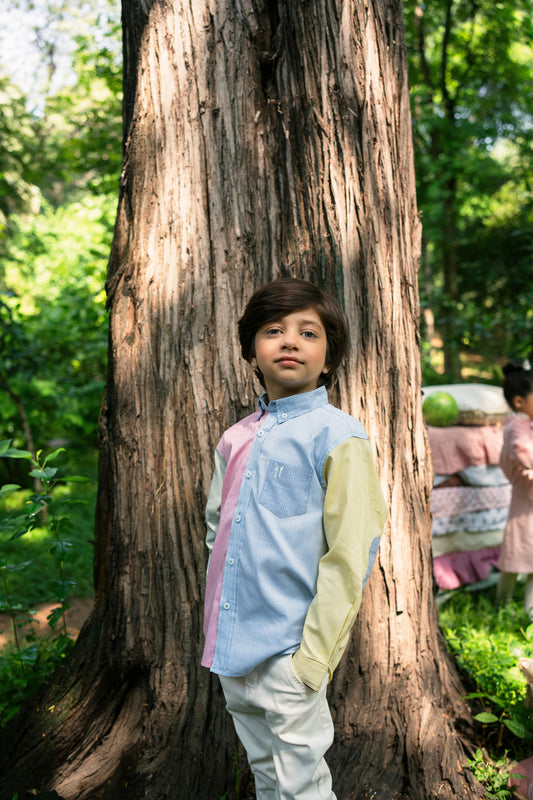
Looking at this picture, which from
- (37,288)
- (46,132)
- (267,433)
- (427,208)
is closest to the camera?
(267,433)

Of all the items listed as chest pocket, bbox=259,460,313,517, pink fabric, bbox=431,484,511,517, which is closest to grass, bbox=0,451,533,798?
pink fabric, bbox=431,484,511,517

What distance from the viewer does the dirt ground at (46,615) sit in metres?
4.15

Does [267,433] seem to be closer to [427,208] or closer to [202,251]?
[202,251]

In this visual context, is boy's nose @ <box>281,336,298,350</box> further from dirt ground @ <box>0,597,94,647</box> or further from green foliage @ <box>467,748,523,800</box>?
dirt ground @ <box>0,597,94,647</box>

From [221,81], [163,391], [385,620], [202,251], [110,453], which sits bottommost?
[385,620]

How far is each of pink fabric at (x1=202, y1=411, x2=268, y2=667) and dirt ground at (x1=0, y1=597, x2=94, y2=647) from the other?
8.80 feet

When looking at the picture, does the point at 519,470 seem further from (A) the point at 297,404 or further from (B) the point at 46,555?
(B) the point at 46,555

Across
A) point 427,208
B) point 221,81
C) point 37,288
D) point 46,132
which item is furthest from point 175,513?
point 46,132

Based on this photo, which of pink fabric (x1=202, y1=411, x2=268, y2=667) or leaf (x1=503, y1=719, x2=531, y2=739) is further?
leaf (x1=503, y1=719, x2=531, y2=739)

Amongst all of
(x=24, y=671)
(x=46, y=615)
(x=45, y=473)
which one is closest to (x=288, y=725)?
(x=45, y=473)

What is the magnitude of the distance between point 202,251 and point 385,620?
5.12 ft

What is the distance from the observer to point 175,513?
2309 millimetres

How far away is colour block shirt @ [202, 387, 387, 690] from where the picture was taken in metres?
1.51

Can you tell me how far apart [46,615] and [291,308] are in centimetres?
369
